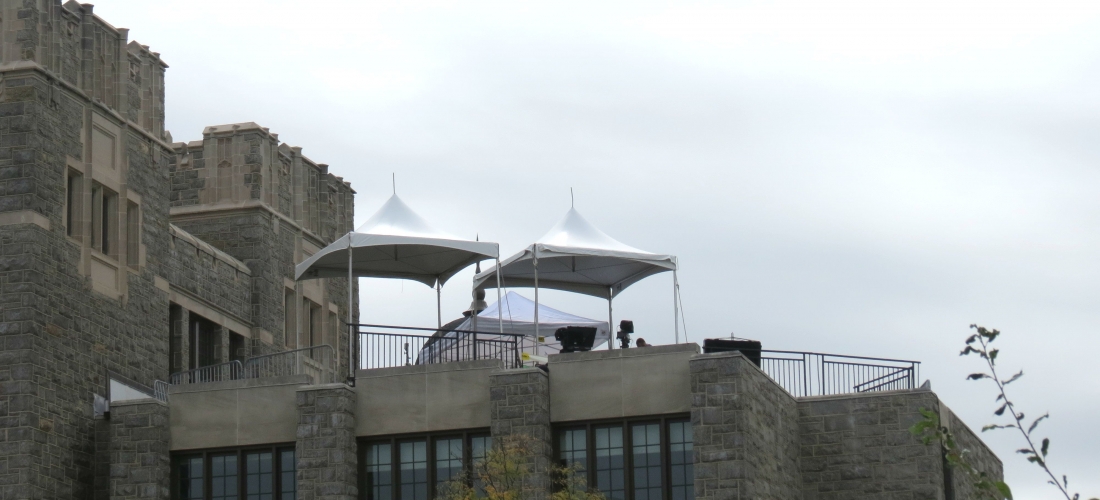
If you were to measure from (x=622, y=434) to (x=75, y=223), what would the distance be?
10.0 meters

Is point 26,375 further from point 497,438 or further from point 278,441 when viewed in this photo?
point 497,438

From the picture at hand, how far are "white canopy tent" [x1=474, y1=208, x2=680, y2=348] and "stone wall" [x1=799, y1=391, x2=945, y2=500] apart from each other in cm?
304

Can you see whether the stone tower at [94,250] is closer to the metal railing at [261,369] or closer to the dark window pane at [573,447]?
the metal railing at [261,369]

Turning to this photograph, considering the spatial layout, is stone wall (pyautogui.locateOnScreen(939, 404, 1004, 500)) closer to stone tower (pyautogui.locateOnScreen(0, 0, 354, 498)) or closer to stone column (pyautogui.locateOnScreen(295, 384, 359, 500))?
stone column (pyautogui.locateOnScreen(295, 384, 359, 500))

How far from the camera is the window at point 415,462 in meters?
29.4

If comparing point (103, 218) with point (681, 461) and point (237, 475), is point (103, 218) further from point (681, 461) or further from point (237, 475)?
point (681, 461)

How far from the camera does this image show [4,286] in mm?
29562

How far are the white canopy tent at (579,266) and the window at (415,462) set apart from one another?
3.50 m

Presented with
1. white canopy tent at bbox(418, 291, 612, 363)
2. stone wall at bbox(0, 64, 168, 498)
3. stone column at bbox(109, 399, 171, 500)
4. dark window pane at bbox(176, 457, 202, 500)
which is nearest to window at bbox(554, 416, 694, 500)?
dark window pane at bbox(176, 457, 202, 500)

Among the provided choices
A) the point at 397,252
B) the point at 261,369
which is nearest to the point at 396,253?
the point at 397,252

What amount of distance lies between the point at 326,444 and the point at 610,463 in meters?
4.56

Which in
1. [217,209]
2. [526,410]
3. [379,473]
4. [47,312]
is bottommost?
[379,473]

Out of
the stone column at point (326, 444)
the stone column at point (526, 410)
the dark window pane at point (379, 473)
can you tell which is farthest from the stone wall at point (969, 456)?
the stone column at point (326, 444)

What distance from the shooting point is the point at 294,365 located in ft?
123
